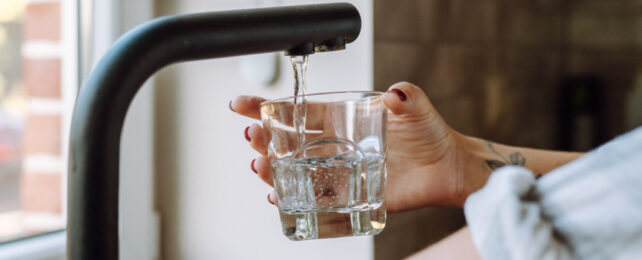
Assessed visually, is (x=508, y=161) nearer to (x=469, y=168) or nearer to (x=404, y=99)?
(x=469, y=168)

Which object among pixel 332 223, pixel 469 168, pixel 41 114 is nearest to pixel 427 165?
pixel 469 168

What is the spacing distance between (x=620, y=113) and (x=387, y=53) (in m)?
1.25

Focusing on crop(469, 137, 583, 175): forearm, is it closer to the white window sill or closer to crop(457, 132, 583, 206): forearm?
crop(457, 132, 583, 206): forearm

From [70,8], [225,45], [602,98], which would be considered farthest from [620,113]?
[225,45]

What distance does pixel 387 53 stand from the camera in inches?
32.9

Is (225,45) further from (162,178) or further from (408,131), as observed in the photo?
(162,178)

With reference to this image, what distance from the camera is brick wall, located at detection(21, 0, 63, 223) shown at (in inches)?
30.2

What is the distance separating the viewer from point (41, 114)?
0.79 m

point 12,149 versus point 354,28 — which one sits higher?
point 354,28

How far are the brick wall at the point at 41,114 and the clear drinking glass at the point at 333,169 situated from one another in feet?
1.50

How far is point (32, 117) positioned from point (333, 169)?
517mm

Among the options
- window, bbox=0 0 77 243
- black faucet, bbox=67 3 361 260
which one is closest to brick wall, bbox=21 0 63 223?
window, bbox=0 0 77 243

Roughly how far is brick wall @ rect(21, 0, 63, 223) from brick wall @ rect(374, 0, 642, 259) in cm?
45

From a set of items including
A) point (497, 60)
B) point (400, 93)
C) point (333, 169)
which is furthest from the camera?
point (497, 60)
